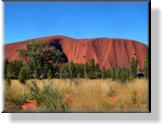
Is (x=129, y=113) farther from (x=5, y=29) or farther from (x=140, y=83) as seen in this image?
(x=5, y=29)

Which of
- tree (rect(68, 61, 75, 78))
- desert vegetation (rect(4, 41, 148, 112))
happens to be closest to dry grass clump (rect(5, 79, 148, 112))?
desert vegetation (rect(4, 41, 148, 112))

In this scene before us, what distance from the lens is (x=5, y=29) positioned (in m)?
5.78

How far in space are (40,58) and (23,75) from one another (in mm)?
372

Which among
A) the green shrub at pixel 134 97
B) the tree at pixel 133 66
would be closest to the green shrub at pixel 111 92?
the green shrub at pixel 134 97

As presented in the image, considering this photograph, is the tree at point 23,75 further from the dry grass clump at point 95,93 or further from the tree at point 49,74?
the tree at point 49,74

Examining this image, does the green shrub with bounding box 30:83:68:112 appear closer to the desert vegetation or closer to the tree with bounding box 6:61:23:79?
the desert vegetation

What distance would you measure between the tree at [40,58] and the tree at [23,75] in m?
0.07

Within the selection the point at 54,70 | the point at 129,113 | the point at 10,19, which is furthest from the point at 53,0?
the point at 129,113

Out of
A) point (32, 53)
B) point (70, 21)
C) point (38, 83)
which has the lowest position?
point (38, 83)

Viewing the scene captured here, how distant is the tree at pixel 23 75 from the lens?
586cm

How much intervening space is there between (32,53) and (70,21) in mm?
776

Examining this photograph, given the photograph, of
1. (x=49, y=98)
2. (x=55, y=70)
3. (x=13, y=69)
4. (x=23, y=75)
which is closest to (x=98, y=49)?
(x=55, y=70)

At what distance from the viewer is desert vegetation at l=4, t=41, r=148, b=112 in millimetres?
5785

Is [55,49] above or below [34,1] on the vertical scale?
below
